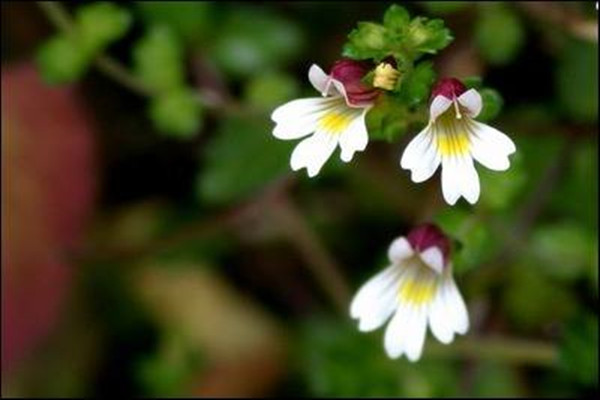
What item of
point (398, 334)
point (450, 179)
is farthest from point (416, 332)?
point (450, 179)

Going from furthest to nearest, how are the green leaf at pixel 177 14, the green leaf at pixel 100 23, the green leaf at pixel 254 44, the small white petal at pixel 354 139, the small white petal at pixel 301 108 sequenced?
the green leaf at pixel 254 44, the green leaf at pixel 177 14, the green leaf at pixel 100 23, the small white petal at pixel 301 108, the small white petal at pixel 354 139

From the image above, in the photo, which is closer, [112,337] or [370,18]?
[370,18]

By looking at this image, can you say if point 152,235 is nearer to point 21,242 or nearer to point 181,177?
point 181,177

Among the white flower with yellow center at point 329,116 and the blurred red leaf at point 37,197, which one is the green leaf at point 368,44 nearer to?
the white flower with yellow center at point 329,116

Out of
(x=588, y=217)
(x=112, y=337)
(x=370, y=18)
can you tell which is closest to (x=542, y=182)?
(x=588, y=217)

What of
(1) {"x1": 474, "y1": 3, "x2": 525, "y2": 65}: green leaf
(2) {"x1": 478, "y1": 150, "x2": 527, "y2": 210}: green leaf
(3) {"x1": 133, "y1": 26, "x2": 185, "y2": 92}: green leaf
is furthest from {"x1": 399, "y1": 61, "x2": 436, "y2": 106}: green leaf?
(3) {"x1": 133, "y1": 26, "x2": 185, "y2": 92}: green leaf

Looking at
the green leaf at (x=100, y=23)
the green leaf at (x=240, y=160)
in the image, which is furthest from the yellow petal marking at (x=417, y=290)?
the green leaf at (x=100, y=23)

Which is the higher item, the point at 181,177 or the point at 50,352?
the point at 181,177
